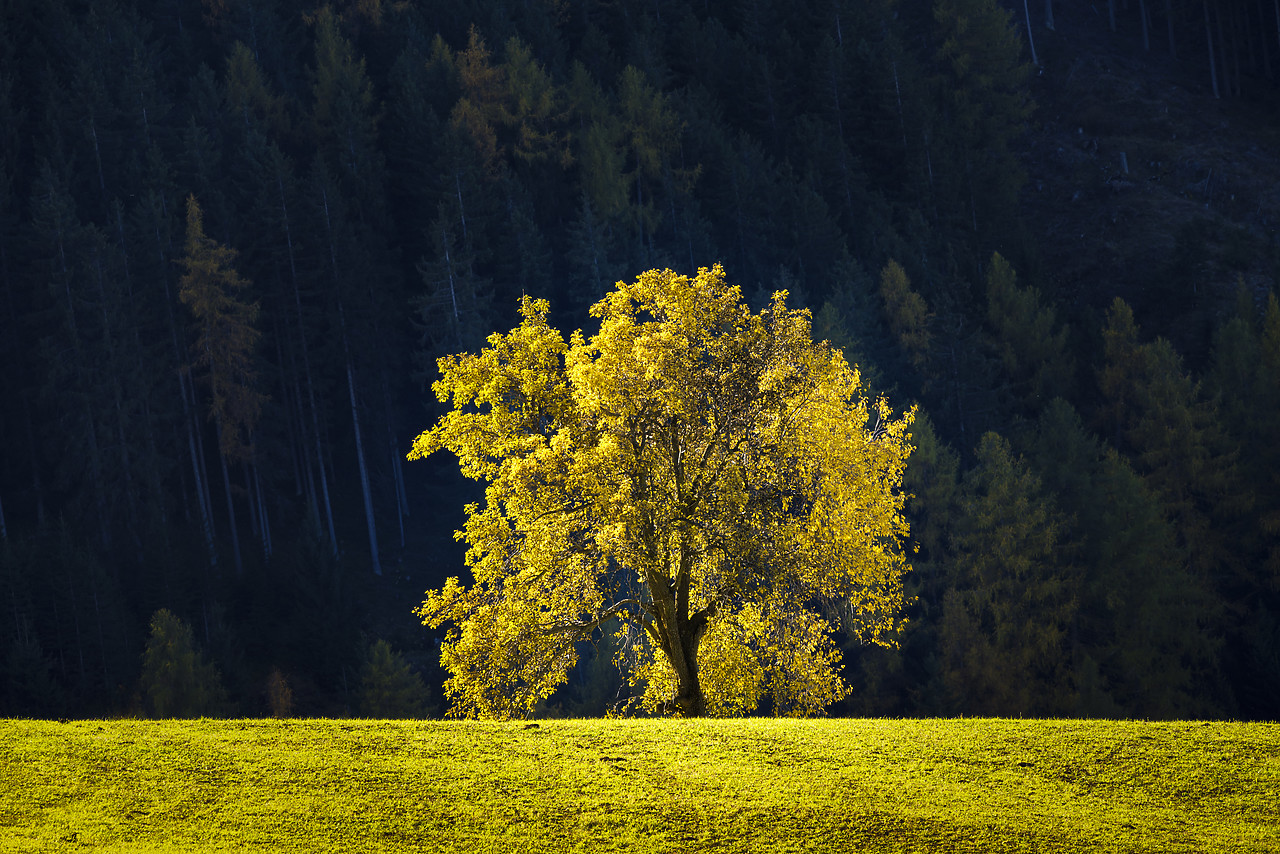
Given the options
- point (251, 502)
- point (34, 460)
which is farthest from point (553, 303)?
point (34, 460)

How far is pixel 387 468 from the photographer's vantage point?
216ft

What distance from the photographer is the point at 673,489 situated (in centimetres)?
2150

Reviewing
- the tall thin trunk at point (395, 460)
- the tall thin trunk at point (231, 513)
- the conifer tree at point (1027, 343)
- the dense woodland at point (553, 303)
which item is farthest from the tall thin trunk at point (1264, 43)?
the tall thin trunk at point (231, 513)

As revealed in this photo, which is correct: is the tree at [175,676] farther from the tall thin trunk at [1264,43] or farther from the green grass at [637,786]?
the tall thin trunk at [1264,43]

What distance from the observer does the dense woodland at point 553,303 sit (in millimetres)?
48094

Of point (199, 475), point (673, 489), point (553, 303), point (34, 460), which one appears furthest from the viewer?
point (553, 303)

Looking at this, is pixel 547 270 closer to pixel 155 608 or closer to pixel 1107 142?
pixel 155 608

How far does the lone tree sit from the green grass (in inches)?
192

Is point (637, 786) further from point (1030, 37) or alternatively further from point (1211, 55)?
point (1030, 37)

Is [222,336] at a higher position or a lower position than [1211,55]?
lower

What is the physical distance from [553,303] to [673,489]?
4559cm

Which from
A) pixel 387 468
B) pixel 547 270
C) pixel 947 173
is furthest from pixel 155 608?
pixel 947 173

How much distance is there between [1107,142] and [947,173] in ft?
62.4

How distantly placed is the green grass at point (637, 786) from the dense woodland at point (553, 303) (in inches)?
1120
